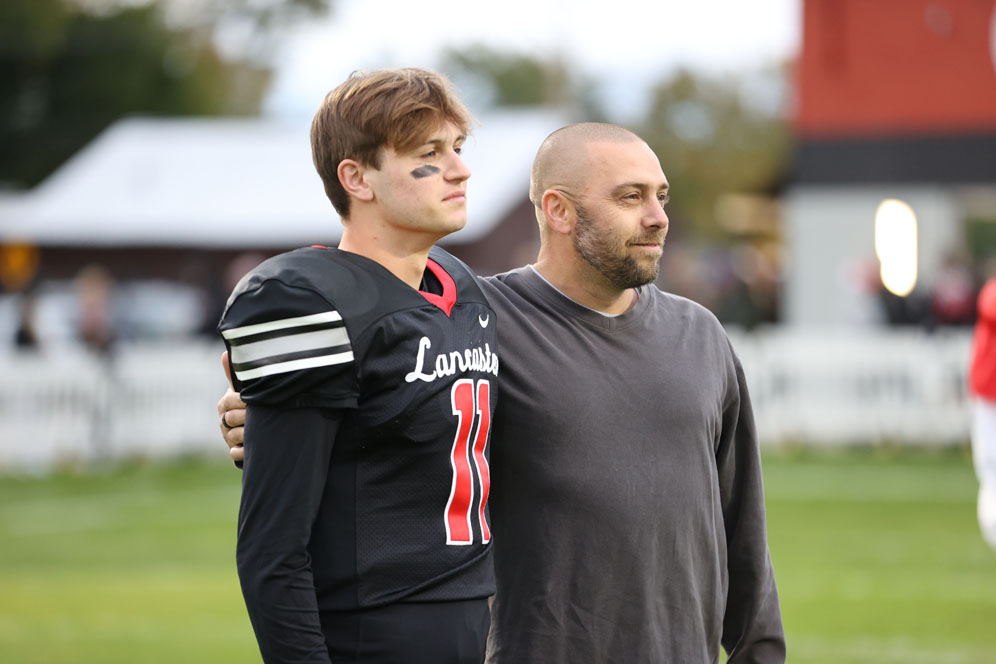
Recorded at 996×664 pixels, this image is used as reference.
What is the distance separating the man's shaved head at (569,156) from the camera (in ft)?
11.2

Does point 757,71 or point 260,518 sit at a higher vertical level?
point 757,71

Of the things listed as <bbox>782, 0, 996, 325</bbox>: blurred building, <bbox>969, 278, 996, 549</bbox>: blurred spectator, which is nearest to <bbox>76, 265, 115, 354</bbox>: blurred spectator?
<bbox>782, 0, 996, 325</bbox>: blurred building

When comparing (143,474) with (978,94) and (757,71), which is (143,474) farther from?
(757,71)

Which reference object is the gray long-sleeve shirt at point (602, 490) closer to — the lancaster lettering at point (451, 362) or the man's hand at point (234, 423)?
the lancaster lettering at point (451, 362)

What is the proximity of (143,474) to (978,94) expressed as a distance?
12.9 m

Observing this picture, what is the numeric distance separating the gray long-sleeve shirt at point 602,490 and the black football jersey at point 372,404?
0.41 m

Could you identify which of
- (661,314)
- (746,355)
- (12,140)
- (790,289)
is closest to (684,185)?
(12,140)

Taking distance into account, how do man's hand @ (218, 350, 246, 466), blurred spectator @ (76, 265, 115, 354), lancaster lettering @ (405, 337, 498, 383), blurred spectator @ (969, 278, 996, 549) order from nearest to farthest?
lancaster lettering @ (405, 337, 498, 383), man's hand @ (218, 350, 246, 466), blurred spectator @ (969, 278, 996, 549), blurred spectator @ (76, 265, 115, 354)

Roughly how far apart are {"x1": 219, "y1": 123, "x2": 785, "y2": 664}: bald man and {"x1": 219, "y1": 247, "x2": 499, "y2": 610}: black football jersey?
418mm

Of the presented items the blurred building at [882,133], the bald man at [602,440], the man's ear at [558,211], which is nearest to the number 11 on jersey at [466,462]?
the bald man at [602,440]

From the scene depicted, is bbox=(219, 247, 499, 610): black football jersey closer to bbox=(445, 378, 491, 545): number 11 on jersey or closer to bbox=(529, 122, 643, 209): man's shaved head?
bbox=(445, 378, 491, 545): number 11 on jersey

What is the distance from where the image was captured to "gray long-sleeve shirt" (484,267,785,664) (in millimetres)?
3279

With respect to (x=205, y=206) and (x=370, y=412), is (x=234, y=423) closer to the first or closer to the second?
(x=370, y=412)

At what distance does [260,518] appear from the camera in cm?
267
